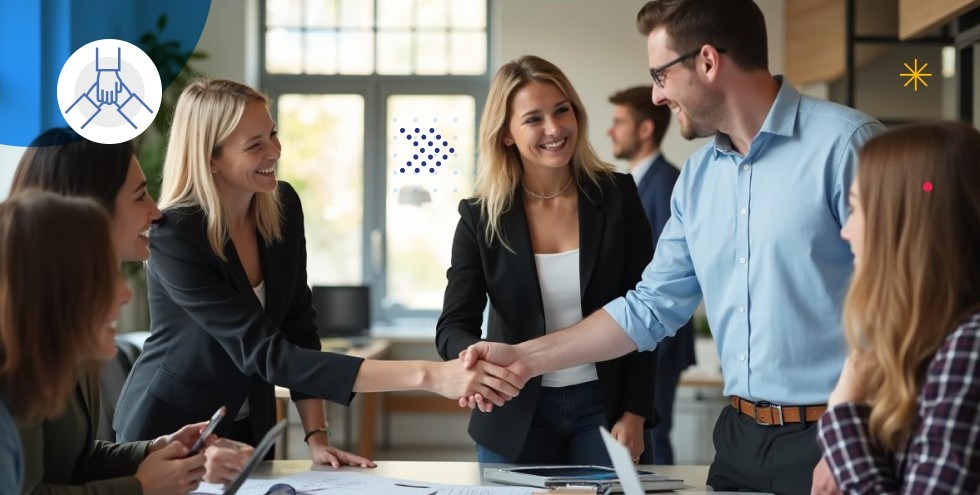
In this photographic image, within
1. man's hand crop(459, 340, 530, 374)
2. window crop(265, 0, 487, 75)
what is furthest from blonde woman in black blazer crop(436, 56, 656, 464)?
window crop(265, 0, 487, 75)

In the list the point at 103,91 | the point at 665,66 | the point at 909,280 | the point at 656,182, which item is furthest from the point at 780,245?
the point at 656,182

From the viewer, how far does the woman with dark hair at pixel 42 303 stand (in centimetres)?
139

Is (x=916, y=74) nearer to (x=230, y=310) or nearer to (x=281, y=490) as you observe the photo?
(x=230, y=310)

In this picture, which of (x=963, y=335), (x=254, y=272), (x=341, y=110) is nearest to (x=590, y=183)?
(x=254, y=272)

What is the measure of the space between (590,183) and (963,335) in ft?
4.46

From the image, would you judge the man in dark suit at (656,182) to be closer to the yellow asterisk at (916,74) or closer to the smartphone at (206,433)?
the yellow asterisk at (916,74)

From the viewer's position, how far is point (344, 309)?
6.69 metres

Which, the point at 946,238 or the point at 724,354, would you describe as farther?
the point at 724,354

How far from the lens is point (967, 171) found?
4.37 feet

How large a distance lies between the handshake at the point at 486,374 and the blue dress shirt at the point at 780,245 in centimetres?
42

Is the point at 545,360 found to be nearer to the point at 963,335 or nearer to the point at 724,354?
the point at 724,354

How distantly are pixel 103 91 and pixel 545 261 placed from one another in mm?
1149

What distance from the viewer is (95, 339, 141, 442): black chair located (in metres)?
3.17

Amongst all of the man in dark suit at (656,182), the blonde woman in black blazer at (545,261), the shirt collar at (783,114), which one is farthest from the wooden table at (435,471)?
the man in dark suit at (656,182)
